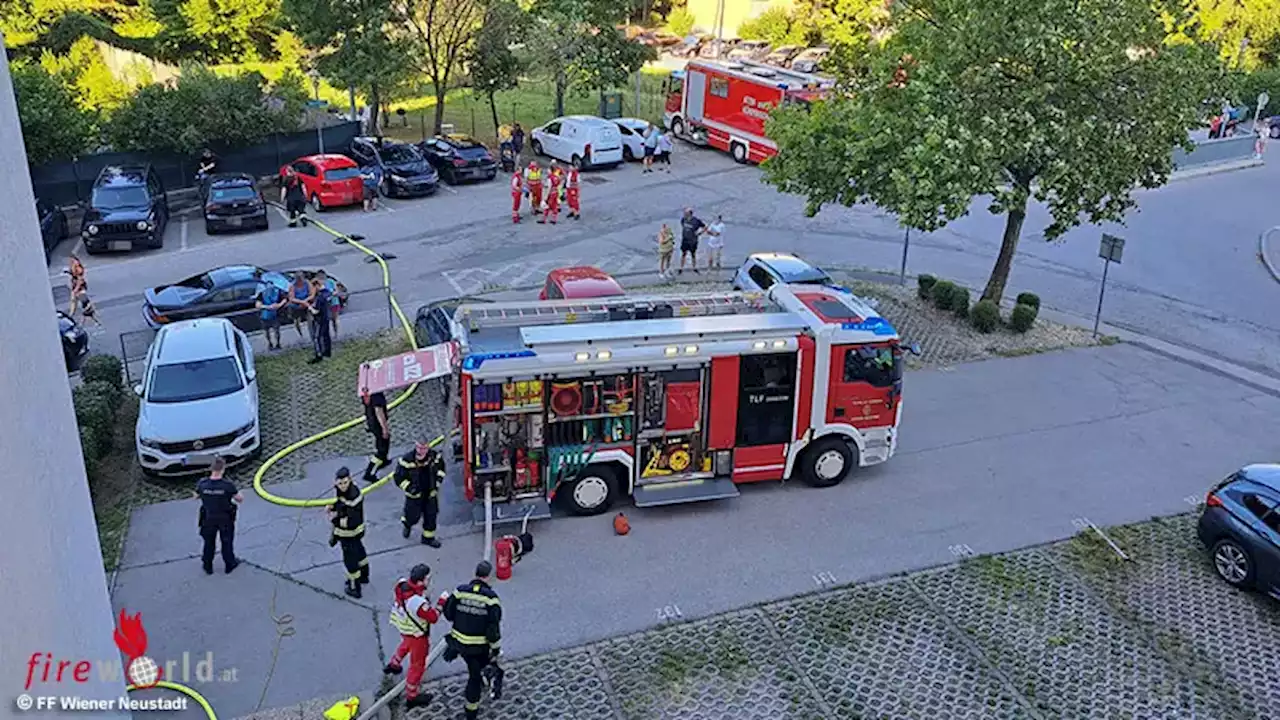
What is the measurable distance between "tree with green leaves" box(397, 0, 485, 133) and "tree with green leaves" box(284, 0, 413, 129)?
631 millimetres

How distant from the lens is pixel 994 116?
17.4 meters

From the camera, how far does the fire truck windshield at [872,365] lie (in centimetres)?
1320

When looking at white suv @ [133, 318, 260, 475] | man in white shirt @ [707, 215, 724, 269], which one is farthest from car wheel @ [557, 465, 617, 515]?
man in white shirt @ [707, 215, 724, 269]

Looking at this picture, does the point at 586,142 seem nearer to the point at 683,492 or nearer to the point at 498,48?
the point at 498,48

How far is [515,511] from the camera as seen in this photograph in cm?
1247

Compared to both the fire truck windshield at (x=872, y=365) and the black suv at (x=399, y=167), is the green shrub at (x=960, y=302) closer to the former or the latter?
the fire truck windshield at (x=872, y=365)

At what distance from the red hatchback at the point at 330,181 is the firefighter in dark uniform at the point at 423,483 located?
16.9m

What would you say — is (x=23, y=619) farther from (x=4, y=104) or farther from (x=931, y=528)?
(x=931, y=528)

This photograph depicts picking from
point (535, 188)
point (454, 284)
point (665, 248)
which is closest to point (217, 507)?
point (454, 284)

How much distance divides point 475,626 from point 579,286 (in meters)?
9.18

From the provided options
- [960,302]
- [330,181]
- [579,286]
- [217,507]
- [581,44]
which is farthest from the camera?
[581,44]

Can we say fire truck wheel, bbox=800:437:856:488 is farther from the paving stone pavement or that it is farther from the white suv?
the white suv

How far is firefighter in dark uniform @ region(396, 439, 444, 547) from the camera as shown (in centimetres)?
1185

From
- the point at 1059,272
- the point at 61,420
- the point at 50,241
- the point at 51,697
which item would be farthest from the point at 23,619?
the point at 1059,272
